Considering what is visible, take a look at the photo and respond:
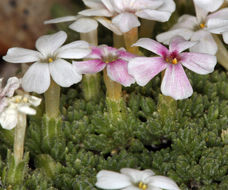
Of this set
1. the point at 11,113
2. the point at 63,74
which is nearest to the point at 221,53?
the point at 63,74

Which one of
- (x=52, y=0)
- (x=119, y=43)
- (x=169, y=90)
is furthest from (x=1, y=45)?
(x=169, y=90)

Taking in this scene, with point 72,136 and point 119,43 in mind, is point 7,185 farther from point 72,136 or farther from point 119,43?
point 119,43

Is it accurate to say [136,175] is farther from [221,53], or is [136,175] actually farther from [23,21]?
[23,21]

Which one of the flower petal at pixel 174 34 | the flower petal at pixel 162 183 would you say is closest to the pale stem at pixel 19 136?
the flower petal at pixel 162 183

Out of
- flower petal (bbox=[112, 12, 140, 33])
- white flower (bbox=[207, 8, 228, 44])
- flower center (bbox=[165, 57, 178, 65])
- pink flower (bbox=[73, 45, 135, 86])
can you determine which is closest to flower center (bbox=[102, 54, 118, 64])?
pink flower (bbox=[73, 45, 135, 86])

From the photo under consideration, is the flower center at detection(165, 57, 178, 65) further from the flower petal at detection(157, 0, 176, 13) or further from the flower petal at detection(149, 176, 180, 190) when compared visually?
the flower petal at detection(149, 176, 180, 190)

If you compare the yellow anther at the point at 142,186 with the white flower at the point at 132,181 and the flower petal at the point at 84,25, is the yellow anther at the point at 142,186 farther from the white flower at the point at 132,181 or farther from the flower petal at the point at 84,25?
the flower petal at the point at 84,25
